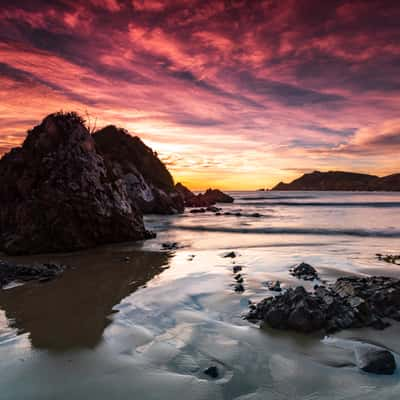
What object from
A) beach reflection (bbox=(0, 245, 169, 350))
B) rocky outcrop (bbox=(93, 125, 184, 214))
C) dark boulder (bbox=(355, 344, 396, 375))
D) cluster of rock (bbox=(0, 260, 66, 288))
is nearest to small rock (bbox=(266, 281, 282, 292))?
dark boulder (bbox=(355, 344, 396, 375))

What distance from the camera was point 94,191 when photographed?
16.1 m

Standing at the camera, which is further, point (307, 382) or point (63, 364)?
point (63, 364)

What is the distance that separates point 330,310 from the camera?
5.88 meters

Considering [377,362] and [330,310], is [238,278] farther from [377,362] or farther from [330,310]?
[377,362]

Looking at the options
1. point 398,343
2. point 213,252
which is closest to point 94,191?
point 213,252

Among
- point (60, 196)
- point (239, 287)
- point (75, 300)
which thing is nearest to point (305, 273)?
point (239, 287)

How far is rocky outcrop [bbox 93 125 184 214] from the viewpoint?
151ft

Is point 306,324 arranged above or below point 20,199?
below

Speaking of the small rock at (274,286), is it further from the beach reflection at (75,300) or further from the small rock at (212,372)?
the small rock at (212,372)

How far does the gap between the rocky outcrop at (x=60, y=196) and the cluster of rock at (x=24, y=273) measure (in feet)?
15.2

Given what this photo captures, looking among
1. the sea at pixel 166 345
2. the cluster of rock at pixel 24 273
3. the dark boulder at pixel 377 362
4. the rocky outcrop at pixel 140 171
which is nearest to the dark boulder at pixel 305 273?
the sea at pixel 166 345

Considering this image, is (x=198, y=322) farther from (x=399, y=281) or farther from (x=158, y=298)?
(x=399, y=281)

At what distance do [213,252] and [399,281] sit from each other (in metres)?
8.00

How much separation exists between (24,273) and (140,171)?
5221cm
